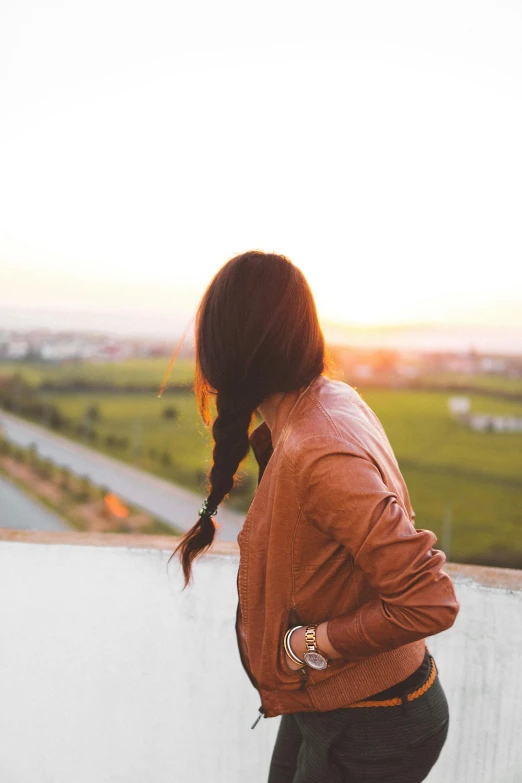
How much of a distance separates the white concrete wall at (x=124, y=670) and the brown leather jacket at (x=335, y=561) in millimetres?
839

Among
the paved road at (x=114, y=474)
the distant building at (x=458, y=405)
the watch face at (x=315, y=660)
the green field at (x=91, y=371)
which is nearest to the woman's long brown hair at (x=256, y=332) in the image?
the watch face at (x=315, y=660)

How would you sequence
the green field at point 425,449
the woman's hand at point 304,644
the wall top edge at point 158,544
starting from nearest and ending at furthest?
the woman's hand at point 304,644 → the wall top edge at point 158,544 → the green field at point 425,449

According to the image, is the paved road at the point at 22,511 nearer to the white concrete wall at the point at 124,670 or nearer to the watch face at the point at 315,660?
the white concrete wall at the point at 124,670

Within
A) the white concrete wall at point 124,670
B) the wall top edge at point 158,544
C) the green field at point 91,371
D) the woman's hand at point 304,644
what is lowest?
the green field at point 91,371

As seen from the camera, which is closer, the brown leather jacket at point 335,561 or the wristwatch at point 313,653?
the brown leather jacket at point 335,561

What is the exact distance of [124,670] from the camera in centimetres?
190

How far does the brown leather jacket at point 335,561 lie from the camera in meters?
0.87

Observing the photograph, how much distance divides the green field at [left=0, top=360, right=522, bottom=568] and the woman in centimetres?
4194

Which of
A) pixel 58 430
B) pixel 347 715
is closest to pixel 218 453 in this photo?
pixel 347 715

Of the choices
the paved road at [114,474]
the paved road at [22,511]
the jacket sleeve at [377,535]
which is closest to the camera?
the jacket sleeve at [377,535]

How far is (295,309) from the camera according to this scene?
96 cm

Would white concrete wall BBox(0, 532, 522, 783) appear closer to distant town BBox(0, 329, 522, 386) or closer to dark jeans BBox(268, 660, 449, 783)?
dark jeans BBox(268, 660, 449, 783)

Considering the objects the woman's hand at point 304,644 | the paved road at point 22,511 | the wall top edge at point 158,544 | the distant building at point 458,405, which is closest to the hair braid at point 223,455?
the woman's hand at point 304,644

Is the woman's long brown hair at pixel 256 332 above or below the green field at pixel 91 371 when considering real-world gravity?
above
